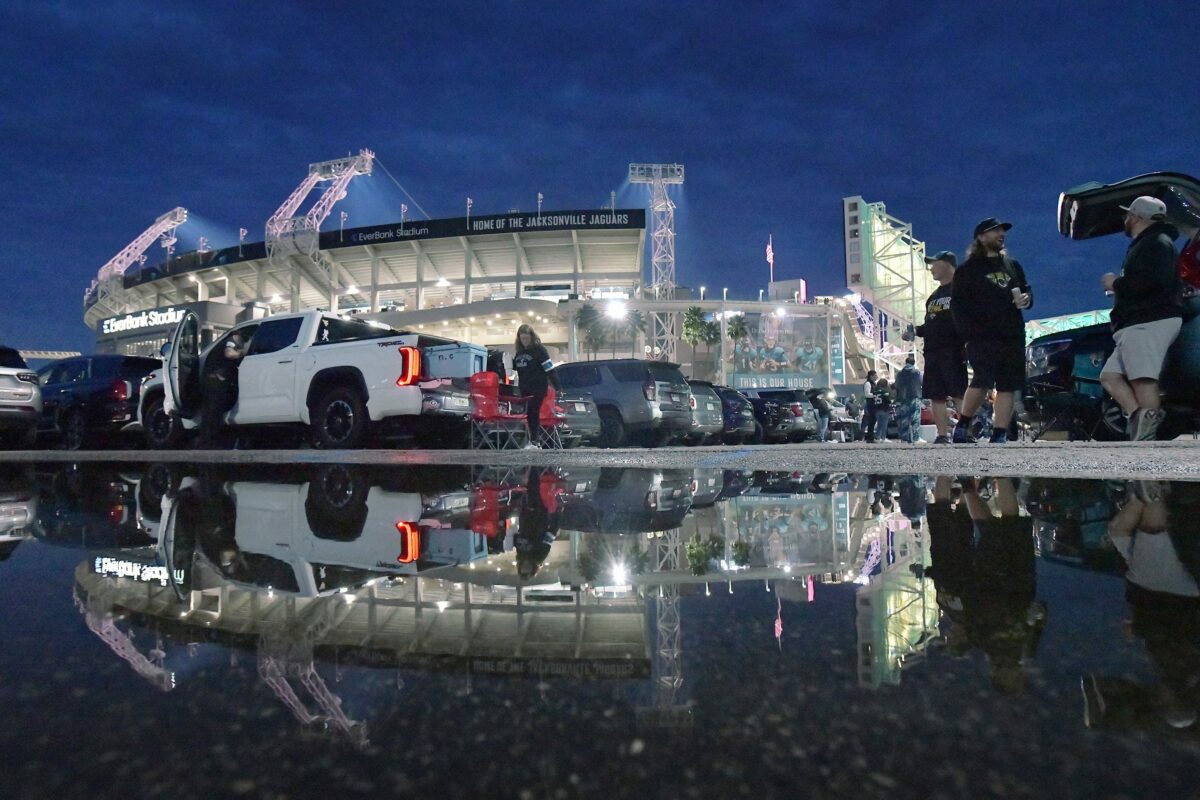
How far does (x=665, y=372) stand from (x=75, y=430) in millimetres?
10414

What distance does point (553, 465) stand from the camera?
7.52 m

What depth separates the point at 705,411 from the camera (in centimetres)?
1441

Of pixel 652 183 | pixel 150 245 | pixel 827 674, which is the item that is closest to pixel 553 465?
pixel 827 674

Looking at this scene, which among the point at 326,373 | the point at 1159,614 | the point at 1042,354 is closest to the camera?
the point at 1159,614

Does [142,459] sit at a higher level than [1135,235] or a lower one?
lower

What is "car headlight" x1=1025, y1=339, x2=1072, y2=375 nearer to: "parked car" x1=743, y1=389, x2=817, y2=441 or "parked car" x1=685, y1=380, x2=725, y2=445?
"parked car" x1=685, y1=380, x2=725, y2=445

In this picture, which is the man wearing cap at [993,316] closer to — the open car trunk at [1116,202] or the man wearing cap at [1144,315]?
the man wearing cap at [1144,315]

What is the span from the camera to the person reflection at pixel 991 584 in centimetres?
136

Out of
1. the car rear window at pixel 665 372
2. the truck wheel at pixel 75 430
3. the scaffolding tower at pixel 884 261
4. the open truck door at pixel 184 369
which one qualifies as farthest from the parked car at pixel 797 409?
the scaffolding tower at pixel 884 261

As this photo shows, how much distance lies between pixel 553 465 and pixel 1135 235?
556cm

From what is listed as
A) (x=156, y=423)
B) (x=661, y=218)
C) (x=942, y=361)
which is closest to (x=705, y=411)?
(x=942, y=361)

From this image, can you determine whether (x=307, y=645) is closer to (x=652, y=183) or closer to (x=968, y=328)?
(x=968, y=328)

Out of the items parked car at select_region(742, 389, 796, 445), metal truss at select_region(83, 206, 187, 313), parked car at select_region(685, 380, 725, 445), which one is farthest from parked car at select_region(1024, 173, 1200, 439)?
metal truss at select_region(83, 206, 187, 313)

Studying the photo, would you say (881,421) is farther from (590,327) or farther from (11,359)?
(590,327)
